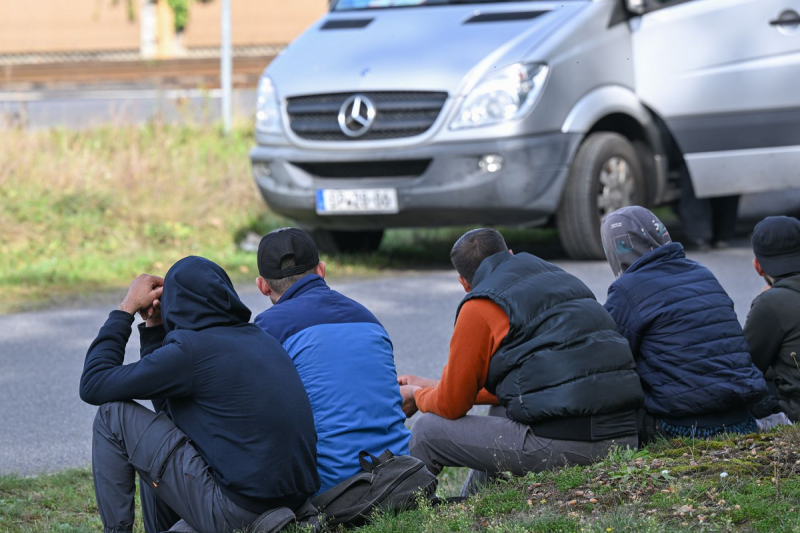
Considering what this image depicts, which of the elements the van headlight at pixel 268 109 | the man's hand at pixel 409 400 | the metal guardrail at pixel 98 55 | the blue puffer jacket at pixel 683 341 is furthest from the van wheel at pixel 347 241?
the metal guardrail at pixel 98 55

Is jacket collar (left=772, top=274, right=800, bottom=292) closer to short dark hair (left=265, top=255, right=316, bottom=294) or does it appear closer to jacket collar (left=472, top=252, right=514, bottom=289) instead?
jacket collar (left=472, top=252, right=514, bottom=289)

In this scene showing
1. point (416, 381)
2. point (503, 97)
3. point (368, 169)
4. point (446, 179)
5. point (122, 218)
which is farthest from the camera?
point (122, 218)

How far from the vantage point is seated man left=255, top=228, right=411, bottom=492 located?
3.93 m

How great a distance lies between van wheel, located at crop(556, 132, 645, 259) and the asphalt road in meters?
0.22

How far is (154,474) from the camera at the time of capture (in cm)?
381

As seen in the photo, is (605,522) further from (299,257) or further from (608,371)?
(299,257)

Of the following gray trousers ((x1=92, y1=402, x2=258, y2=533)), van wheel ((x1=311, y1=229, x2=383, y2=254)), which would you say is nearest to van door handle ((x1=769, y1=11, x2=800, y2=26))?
van wheel ((x1=311, y1=229, x2=383, y2=254))

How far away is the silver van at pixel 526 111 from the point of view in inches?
333

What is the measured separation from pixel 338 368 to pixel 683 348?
127cm

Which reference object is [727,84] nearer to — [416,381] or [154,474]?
[416,381]

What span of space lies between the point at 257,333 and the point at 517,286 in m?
0.93

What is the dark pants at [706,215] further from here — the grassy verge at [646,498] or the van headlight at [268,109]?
the grassy verge at [646,498]

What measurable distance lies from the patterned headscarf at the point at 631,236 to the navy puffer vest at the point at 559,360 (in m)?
0.46

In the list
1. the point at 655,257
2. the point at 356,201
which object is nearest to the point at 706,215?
the point at 356,201
